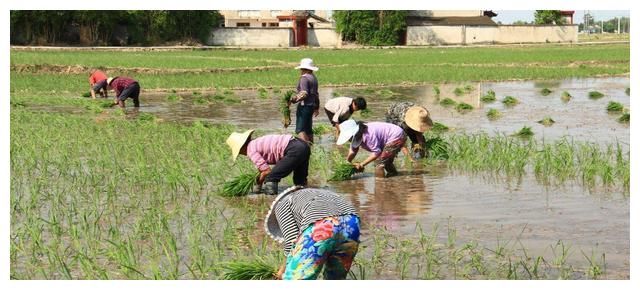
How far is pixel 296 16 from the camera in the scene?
1991 inches

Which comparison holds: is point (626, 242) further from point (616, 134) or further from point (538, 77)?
point (538, 77)

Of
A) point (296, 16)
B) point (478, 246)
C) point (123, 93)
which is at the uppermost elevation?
point (296, 16)

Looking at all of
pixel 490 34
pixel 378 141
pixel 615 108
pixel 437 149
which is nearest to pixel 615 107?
pixel 615 108

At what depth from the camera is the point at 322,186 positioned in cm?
823

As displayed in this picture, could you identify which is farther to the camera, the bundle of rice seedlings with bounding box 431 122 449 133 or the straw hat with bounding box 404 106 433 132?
the bundle of rice seedlings with bounding box 431 122 449 133

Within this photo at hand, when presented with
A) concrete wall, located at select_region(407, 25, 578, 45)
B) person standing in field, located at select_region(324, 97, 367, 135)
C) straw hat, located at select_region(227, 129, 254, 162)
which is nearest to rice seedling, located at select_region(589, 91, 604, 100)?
person standing in field, located at select_region(324, 97, 367, 135)

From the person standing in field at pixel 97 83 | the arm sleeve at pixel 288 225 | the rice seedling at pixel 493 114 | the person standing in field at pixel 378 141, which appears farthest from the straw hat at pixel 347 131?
the person standing in field at pixel 97 83

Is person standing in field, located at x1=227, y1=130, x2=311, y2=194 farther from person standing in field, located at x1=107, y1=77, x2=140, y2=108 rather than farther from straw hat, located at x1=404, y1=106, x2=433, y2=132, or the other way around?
person standing in field, located at x1=107, y1=77, x2=140, y2=108

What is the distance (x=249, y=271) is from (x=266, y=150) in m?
2.44

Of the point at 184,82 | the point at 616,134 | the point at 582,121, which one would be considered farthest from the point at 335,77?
the point at 616,134

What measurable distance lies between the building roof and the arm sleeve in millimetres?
48581

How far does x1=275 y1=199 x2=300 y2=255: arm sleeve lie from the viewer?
174 inches

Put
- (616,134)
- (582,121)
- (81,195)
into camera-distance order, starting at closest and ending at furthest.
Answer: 1. (81,195)
2. (616,134)
3. (582,121)

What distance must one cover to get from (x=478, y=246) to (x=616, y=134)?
6976 mm
